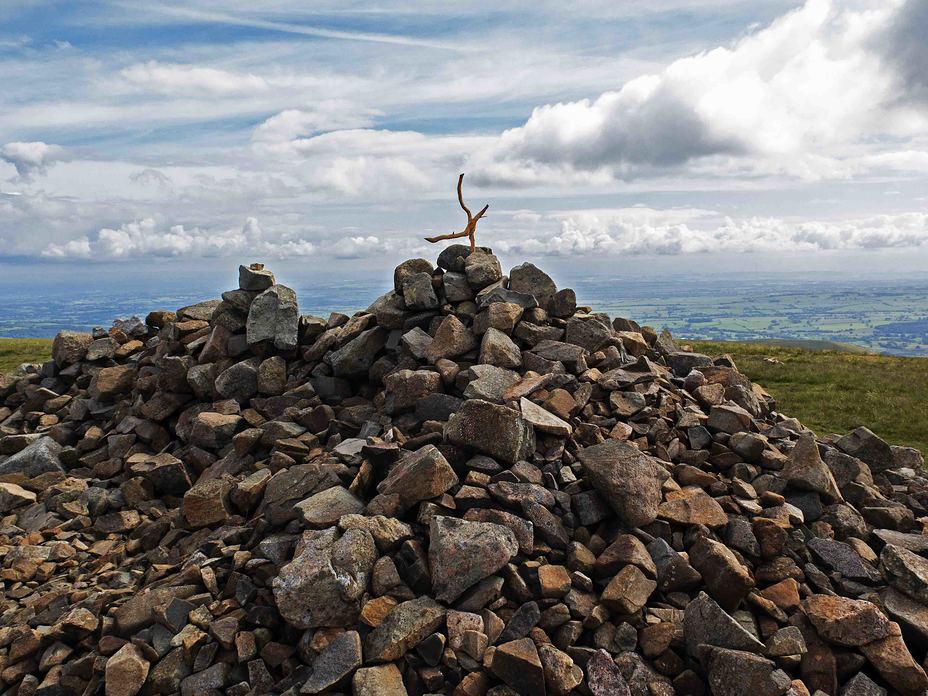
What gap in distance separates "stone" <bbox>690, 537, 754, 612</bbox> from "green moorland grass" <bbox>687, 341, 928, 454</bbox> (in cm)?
1584

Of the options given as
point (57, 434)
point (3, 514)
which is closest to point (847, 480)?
point (3, 514)

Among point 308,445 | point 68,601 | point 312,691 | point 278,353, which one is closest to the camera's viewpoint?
point 312,691

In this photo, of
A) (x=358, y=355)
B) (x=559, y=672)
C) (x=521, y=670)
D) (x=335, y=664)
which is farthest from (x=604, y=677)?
(x=358, y=355)

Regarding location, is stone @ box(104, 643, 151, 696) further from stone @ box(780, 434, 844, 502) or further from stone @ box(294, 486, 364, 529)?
stone @ box(780, 434, 844, 502)

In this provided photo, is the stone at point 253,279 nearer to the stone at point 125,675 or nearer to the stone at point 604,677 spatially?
the stone at point 125,675

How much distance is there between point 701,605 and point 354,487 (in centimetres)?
560

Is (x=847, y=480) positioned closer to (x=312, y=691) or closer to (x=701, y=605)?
(x=701, y=605)

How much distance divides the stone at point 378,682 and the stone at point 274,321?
10.6 m

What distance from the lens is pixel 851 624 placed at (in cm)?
874

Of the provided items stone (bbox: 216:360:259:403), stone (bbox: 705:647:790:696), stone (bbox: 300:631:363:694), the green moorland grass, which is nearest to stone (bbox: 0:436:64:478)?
stone (bbox: 216:360:259:403)

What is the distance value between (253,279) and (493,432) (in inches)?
410

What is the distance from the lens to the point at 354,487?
11.1 m

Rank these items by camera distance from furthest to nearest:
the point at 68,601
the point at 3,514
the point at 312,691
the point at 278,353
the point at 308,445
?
the point at 278,353 → the point at 3,514 → the point at 308,445 → the point at 68,601 → the point at 312,691

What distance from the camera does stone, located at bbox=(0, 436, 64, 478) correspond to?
16.7 m
